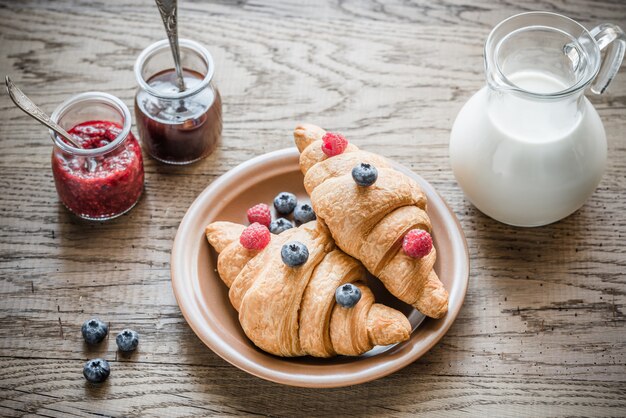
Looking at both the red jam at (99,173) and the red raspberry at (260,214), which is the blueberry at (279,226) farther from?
the red jam at (99,173)

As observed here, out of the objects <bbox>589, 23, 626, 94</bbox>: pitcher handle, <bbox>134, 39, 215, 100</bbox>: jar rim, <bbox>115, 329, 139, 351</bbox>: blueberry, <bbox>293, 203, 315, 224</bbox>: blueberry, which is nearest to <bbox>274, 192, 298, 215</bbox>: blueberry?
<bbox>293, 203, 315, 224</bbox>: blueberry

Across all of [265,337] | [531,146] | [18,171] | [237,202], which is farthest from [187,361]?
[531,146]

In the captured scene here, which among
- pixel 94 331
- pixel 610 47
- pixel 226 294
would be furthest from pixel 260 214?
pixel 610 47

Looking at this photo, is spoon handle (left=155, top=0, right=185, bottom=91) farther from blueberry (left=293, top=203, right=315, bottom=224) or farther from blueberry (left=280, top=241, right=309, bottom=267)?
blueberry (left=280, top=241, right=309, bottom=267)

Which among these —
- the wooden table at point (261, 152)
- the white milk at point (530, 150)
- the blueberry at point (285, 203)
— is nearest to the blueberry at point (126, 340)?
the wooden table at point (261, 152)

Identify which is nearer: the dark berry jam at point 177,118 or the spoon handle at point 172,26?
the spoon handle at point 172,26

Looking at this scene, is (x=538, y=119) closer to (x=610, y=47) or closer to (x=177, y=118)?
(x=610, y=47)
